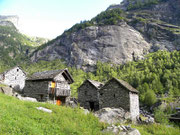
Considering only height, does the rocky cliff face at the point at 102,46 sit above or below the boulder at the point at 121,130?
above

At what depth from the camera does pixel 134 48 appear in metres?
128

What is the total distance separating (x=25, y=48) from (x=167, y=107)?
7488 inches

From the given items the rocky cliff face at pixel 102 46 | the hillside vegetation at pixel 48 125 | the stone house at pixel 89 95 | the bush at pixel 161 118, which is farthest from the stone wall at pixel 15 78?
the rocky cliff face at pixel 102 46

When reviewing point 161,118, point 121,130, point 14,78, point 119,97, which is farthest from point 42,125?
point 14,78

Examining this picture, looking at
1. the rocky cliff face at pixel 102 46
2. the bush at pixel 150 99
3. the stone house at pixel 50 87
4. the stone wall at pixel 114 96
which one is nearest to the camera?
the stone wall at pixel 114 96

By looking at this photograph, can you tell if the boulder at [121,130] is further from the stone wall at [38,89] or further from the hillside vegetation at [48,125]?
the stone wall at [38,89]

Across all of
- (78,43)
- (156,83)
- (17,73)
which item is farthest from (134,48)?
(17,73)

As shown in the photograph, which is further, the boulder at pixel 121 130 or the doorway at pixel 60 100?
the doorway at pixel 60 100

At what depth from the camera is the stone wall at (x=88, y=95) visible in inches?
1433

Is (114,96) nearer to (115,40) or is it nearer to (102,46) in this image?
(102,46)

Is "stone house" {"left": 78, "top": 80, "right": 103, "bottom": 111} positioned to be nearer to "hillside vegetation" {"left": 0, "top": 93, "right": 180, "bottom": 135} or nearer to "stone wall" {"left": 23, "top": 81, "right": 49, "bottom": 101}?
"stone wall" {"left": 23, "top": 81, "right": 49, "bottom": 101}

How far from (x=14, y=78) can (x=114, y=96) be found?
27272 mm

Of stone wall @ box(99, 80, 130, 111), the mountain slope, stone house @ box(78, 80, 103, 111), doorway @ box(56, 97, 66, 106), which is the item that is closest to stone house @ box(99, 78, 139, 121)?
stone wall @ box(99, 80, 130, 111)

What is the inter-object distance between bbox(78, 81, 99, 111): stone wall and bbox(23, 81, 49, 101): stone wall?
1071 cm
